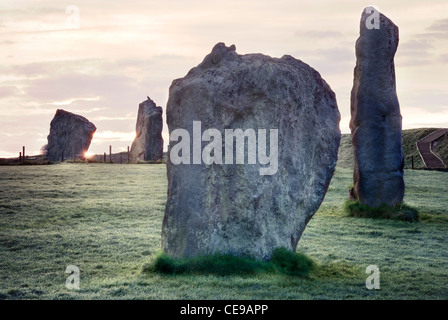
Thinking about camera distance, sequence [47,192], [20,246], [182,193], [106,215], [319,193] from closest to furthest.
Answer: [182,193]
[319,193]
[20,246]
[106,215]
[47,192]

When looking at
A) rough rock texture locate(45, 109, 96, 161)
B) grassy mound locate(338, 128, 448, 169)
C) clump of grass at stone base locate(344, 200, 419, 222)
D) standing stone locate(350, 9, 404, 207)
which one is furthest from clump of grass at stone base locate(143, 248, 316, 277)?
grassy mound locate(338, 128, 448, 169)

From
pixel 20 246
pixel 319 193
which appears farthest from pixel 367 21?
pixel 20 246

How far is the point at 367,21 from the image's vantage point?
64.5 ft

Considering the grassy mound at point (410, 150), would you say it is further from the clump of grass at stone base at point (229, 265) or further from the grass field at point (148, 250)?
the clump of grass at stone base at point (229, 265)

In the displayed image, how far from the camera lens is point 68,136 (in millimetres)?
46938

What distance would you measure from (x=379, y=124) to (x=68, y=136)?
105 feet

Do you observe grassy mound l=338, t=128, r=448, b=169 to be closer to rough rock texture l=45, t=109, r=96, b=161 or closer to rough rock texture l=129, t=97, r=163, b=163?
rough rock texture l=129, t=97, r=163, b=163

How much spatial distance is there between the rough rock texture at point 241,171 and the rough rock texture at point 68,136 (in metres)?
36.6

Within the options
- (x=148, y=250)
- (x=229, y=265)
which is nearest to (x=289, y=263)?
(x=229, y=265)

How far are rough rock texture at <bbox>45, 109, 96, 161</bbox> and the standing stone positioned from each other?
30623mm

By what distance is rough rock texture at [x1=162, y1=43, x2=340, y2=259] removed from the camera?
1048 centimetres

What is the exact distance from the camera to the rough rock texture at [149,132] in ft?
140
